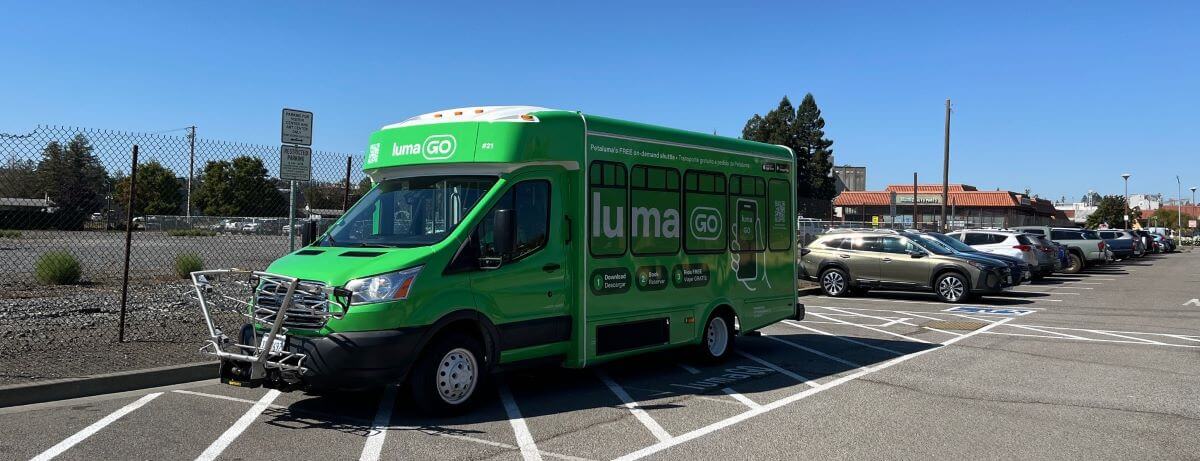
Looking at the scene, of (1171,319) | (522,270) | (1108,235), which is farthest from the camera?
(1108,235)

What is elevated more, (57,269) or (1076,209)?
(1076,209)

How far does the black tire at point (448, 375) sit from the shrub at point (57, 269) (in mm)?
9435

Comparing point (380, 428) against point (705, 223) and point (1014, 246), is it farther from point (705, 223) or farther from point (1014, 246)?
point (1014, 246)

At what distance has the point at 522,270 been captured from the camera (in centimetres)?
727

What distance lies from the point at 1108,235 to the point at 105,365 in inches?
1679

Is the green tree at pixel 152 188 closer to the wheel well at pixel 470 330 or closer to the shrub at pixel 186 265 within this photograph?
the shrub at pixel 186 265

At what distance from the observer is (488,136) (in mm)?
7312

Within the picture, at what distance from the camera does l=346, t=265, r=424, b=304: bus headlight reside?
246 inches

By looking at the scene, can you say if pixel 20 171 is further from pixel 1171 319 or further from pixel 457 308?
pixel 1171 319

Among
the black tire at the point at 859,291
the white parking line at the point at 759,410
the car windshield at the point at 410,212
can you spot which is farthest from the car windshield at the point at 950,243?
the car windshield at the point at 410,212

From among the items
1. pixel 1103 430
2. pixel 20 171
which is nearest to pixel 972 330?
pixel 1103 430

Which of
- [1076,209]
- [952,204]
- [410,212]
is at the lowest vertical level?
[410,212]

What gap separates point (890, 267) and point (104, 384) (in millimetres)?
15868

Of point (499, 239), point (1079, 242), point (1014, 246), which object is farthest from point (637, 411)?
point (1079, 242)
